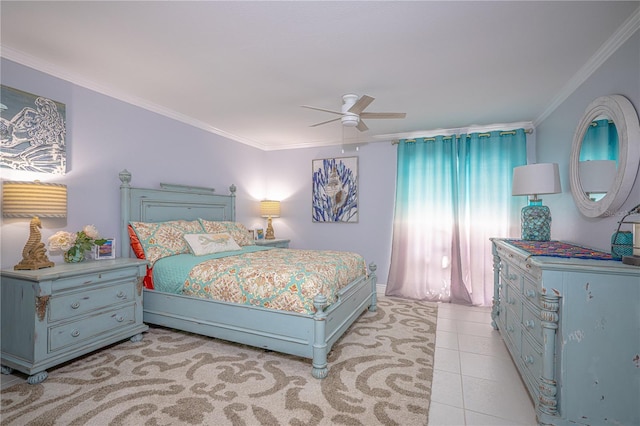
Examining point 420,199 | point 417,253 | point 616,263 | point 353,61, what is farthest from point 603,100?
point 417,253

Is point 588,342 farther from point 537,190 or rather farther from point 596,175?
point 537,190

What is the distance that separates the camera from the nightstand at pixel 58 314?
2.30m

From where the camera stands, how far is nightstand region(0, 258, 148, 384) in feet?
7.56

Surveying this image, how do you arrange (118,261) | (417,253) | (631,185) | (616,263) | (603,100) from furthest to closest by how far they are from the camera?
(417,253) → (118,261) → (603,100) → (631,185) → (616,263)

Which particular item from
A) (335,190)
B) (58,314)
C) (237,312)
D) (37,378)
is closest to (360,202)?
(335,190)

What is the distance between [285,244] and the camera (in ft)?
17.9

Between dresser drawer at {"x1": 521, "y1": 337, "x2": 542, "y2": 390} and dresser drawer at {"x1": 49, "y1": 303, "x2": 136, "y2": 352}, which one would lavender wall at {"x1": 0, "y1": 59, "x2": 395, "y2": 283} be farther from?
dresser drawer at {"x1": 521, "y1": 337, "x2": 542, "y2": 390}

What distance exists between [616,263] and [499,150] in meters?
3.03

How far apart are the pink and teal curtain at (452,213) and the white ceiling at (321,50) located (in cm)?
80

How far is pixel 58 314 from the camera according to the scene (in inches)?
95.7

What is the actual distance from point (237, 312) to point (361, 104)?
2.25 metres

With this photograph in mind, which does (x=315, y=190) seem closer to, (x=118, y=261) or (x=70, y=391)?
(x=118, y=261)

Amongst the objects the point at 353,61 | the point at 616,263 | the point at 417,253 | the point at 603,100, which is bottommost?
Answer: the point at 417,253

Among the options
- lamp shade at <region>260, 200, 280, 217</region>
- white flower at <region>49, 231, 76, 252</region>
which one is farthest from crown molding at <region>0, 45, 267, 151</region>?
white flower at <region>49, 231, 76, 252</region>
